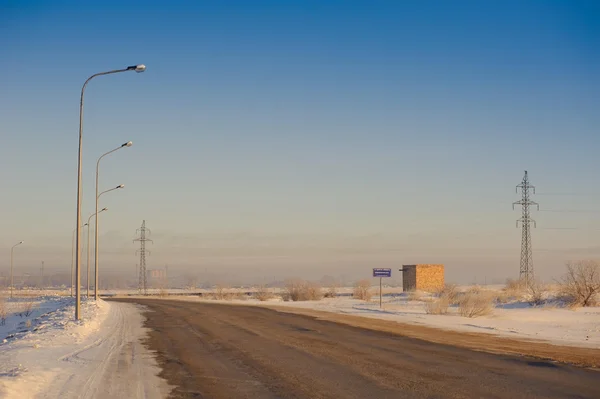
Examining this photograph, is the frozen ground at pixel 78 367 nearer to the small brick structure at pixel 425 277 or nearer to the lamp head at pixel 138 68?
the lamp head at pixel 138 68

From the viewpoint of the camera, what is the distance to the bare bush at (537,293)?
1638 inches

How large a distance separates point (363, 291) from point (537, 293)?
21584mm

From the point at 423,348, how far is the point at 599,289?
88.6 ft

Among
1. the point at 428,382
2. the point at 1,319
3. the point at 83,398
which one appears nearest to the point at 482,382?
the point at 428,382

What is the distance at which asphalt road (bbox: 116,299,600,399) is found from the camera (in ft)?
35.7

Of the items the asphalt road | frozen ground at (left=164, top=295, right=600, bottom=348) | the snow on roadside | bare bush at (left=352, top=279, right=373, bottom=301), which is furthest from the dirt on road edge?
bare bush at (left=352, top=279, right=373, bottom=301)

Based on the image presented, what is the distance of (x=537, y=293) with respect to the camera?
42188 millimetres

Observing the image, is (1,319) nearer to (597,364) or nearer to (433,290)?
(597,364)

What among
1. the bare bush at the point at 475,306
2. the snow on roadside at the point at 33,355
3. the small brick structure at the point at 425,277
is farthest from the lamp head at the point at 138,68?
the small brick structure at the point at 425,277

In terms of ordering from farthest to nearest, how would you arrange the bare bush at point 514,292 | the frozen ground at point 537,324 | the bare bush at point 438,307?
the bare bush at point 514,292 < the bare bush at point 438,307 < the frozen ground at point 537,324

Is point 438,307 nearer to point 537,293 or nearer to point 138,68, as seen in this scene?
point 537,293

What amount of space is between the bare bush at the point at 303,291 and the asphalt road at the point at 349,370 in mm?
42542

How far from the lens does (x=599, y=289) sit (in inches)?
1561

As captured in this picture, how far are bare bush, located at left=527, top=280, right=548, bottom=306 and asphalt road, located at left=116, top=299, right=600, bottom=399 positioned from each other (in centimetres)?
2403
